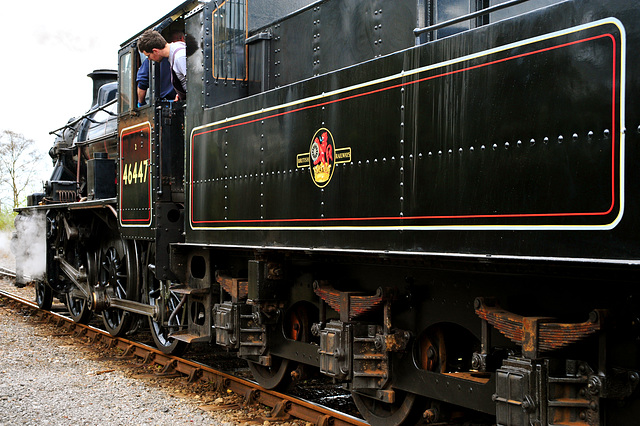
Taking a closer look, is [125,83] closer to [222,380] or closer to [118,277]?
[118,277]

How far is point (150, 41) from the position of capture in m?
6.75

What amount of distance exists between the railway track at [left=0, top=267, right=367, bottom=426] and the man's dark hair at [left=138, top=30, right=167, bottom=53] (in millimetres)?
3136

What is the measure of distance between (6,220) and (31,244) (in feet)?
60.7

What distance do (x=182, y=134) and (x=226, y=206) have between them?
69.2 inches

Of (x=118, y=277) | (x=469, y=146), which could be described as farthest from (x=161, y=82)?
(x=469, y=146)

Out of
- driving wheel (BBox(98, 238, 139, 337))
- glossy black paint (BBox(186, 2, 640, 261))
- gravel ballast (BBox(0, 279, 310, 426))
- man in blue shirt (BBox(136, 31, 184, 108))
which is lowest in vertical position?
gravel ballast (BBox(0, 279, 310, 426))

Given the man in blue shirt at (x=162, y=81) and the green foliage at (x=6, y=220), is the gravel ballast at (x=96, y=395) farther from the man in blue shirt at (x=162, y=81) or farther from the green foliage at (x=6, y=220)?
the green foliage at (x=6, y=220)

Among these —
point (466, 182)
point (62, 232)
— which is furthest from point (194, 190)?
point (62, 232)

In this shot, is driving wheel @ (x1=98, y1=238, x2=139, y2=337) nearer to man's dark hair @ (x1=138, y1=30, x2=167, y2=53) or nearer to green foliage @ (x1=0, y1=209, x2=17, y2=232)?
man's dark hair @ (x1=138, y1=30, x2=167, y2=53)

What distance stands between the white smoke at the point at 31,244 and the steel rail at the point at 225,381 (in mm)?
1590

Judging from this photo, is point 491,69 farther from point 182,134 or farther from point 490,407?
point 182,134

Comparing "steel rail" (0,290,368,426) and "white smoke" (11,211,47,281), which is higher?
"white smoke" (11,211,47,281)

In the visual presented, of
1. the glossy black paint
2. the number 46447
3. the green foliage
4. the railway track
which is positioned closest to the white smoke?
the railway track

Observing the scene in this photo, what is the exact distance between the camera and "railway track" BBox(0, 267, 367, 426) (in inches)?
201
